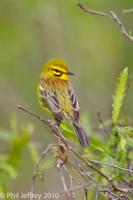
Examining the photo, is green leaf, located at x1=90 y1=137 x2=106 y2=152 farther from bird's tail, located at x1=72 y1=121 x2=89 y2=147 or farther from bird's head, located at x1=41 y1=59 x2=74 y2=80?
bird's head, located at x1=41 y1=59 x2=74 y2=80

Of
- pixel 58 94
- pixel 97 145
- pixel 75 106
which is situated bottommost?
pixel 97 145

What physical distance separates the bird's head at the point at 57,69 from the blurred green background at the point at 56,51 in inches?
108

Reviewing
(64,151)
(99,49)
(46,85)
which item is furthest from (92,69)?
(64,151)

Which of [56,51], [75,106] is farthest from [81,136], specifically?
[56,51]

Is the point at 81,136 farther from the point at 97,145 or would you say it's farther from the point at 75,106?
the point at 75,106

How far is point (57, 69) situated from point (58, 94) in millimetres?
244

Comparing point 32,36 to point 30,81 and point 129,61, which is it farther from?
point 129,61

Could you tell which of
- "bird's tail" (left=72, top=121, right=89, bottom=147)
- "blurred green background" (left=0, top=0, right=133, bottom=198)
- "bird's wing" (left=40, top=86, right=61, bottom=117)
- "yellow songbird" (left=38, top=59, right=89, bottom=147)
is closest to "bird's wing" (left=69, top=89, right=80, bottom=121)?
"yellow songbird" (left=38, top=59, right=89, bottom=147)

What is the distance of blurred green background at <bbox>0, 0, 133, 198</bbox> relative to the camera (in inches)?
432

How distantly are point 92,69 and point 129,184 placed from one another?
7.25 meters

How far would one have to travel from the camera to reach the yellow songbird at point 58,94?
282 inches

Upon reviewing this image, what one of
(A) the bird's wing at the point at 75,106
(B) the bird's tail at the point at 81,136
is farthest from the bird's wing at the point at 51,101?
(B) the bird's tail at the point at 81,136

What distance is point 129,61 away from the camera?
11.4m

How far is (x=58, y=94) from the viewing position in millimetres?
7730
